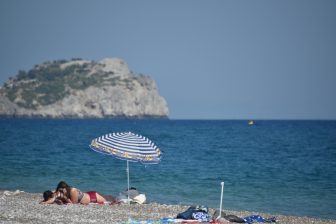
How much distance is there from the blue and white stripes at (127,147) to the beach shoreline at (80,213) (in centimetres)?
176

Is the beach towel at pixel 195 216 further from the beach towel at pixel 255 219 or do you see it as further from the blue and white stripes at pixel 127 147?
the blue and white stripes at pixel 127 147

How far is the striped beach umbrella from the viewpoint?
23.3 metres

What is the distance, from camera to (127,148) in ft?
76.9

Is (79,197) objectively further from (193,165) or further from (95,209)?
(193,165)

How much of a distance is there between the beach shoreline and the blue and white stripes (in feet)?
5.78

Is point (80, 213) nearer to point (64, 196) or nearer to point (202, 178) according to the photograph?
point (64, 196)

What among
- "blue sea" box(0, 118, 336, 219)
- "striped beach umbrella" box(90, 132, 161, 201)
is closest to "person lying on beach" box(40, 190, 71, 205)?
"striped beach umbrella" box(90, 132, 161, 201)

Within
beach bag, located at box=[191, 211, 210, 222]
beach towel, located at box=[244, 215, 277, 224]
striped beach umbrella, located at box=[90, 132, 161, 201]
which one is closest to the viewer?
beach bag, located at box=[191, 211, 210, 222]

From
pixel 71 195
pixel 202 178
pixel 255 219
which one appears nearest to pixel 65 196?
pixel 71 195

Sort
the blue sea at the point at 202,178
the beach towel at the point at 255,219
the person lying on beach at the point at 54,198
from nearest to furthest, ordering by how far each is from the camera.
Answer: the beach towel at the point at 255,219 → the person lying on beach at the point at 54,198 → the blue sea at the point at 202,178

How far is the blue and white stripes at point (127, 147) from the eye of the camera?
23.3 m

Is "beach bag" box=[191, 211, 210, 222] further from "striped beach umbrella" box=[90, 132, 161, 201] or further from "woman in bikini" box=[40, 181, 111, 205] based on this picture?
"woman in bikini" box=[40, 181, 111, 205]

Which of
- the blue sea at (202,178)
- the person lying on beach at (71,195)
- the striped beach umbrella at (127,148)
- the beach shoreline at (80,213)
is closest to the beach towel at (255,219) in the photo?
the beach shoreline at (80,213)

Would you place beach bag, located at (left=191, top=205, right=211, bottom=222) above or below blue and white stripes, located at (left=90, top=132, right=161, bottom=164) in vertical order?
below
